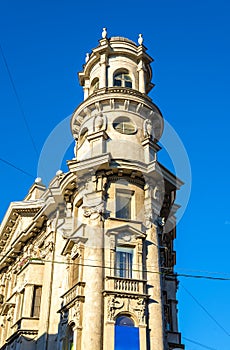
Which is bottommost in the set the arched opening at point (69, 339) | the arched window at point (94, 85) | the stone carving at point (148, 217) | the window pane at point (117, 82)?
the arched opening at point (69, 339)

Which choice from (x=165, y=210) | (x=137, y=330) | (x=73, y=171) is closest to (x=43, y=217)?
(x=73, y=171)

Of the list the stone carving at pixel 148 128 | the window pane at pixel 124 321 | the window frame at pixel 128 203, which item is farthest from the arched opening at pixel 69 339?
the stone carving at pixel 148 128

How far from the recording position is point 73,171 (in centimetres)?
3125

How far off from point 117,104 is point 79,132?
3.53 meters

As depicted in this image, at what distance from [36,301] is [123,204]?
9.42m

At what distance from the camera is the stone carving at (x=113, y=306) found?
1029 inches

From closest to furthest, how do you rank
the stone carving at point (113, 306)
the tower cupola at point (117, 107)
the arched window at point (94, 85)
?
the stone carving at point (113, 306), the tower cupola at point (117, 107), the arched window at point (94, 85)

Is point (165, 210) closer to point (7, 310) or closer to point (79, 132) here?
point (79, 132)

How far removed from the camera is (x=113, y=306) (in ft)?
86.5

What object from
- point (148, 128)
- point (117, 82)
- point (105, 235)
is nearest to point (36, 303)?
point (105, 235)

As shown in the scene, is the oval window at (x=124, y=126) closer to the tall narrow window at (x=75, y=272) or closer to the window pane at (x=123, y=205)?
the window pane at (x=123, y=205)

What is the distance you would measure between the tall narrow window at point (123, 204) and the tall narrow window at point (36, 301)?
856cm

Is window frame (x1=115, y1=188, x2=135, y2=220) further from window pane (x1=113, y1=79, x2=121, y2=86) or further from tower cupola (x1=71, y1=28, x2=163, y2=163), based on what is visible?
window pane (x1=113, y1=79, x2=121, y2=86)

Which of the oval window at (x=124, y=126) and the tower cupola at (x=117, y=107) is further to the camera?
the oval window at (x=124, y=126)
